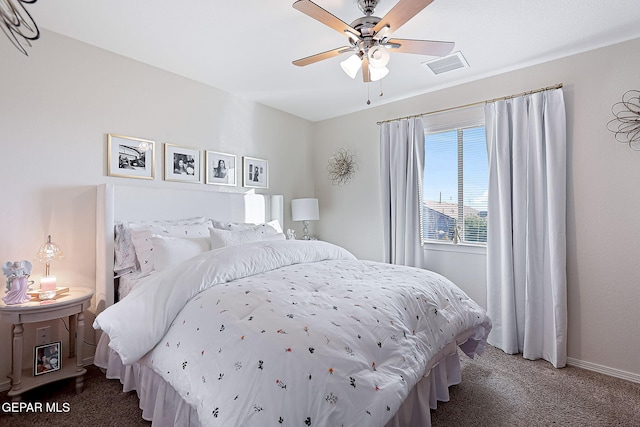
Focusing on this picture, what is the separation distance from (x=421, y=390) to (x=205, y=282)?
1340mm

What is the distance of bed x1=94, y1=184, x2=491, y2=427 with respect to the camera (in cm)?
117

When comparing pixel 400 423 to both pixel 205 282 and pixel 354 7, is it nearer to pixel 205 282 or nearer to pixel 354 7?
pixel 205 282

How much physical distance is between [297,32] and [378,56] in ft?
2.41

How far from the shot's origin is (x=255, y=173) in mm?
3826

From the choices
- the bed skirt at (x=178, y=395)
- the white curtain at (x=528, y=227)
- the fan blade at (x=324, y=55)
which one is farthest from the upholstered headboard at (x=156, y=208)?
the white curtain at (x=528, y=227)

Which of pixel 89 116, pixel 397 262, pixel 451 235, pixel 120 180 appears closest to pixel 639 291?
pixel 451 235

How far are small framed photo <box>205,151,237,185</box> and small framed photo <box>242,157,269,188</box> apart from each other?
148 mm

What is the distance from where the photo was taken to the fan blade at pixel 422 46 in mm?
1961

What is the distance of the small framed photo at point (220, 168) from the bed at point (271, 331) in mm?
732

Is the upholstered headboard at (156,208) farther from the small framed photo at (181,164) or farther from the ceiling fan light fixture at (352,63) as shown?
the ceiling fan light fixture at (352,63)

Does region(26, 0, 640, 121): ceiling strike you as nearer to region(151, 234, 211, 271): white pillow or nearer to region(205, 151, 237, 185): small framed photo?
region(205, 151, 237, 185): small framed photo
